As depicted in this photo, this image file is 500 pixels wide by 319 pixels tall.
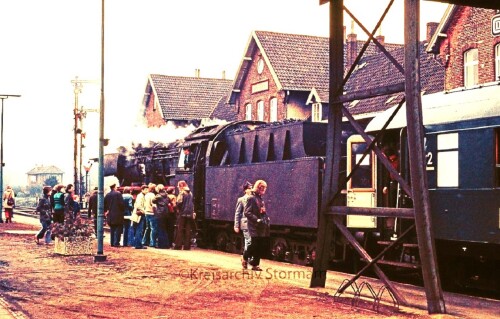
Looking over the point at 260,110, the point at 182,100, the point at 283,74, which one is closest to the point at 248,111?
the point at 260,110

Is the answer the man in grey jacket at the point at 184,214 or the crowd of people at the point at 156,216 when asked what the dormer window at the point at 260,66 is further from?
the man in grey jacket at the point at 184,214

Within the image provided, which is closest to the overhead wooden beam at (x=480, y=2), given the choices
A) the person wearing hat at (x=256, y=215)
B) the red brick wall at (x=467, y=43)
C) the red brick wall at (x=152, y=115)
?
the person wearing hat at (x=256, y=215)

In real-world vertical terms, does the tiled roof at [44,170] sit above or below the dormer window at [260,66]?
below

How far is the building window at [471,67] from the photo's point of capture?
28.6 m

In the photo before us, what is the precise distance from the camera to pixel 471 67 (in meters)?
28.7

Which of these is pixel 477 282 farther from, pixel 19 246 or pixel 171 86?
pixel 171 86

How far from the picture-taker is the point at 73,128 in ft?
157

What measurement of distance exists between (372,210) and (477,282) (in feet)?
11.6

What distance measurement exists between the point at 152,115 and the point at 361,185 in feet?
145

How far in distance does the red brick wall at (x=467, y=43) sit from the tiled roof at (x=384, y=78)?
9.03ft

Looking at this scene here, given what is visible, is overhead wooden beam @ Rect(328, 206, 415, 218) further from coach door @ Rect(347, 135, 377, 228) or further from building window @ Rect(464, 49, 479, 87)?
building window @ Rect(464, 49, 479, 87)

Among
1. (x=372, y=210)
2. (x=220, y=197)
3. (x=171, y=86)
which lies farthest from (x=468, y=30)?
(x=171, y=86)

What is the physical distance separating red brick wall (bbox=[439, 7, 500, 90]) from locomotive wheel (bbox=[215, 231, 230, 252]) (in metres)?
10.7

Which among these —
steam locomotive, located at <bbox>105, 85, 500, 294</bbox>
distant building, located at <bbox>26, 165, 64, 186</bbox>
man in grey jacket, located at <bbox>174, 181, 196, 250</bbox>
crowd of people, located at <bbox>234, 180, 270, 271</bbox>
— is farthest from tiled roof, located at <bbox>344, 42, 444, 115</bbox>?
distant building, located at <bbox>26, 165, 64, 186</bbox>
